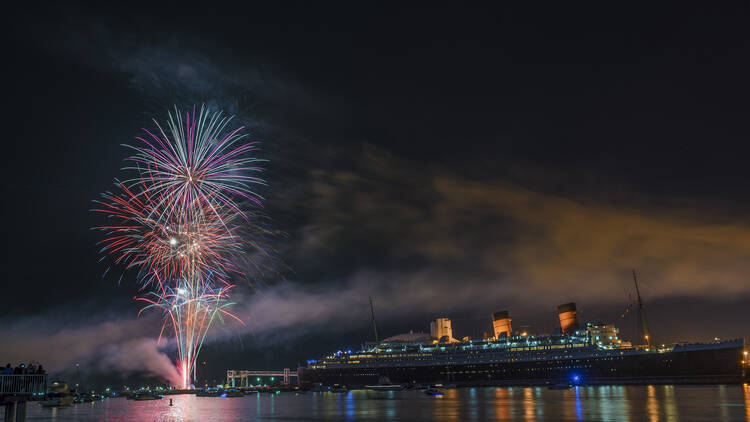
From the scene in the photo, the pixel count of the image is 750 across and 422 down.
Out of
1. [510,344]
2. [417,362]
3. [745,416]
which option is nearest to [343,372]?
[417,362]

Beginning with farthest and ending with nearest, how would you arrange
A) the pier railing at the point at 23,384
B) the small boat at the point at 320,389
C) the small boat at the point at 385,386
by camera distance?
the small boat at the point at 320,389
the small boat at the point at 385,386
the pier railing at the point at 23,384

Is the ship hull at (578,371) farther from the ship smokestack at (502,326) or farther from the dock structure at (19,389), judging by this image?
Answer: the dock structure at (19,389)

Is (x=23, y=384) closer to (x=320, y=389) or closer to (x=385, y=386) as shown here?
(x=385, y=386)

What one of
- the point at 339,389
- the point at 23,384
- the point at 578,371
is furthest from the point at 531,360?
the point at 23,384

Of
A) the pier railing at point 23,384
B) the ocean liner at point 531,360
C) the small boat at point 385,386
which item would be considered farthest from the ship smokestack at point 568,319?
the pier railing at point 23,384

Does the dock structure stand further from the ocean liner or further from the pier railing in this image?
the ocean liner

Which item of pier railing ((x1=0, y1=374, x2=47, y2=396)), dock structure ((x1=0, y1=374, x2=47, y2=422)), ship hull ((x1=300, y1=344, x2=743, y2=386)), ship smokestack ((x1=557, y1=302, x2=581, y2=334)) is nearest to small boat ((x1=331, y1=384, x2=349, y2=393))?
A: ship hull ((x1=300, y1=344, x2=743, y2=386))

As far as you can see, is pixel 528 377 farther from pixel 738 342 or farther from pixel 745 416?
pixel 745 416
